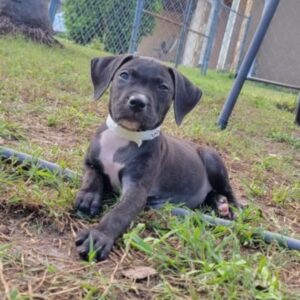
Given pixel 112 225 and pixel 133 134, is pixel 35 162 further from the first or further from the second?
pixel 112 225

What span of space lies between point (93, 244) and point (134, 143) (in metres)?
0.81

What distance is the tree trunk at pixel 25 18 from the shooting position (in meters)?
10.7

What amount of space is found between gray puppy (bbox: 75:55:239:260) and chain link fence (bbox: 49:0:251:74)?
8619 millimetres

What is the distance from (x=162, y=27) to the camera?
72.2 ft

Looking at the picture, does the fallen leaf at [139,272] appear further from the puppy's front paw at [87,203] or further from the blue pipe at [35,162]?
the blue pipe at [35,162]

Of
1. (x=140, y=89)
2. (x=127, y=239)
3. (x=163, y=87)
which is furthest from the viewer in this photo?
(x=163, y=87)

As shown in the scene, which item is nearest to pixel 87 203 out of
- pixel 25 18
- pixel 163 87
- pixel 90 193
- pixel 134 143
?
pixel 90 193

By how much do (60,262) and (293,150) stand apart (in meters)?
4.23

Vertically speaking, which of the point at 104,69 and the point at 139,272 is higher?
the point at 104,69

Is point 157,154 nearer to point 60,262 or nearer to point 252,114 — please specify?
point 60,262

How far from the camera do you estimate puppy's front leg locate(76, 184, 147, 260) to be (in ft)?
7.00

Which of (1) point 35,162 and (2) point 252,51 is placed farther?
(2) point 252,51

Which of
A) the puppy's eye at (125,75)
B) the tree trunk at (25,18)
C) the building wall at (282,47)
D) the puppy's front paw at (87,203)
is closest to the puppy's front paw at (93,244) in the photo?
the puppy's front paw at (87,203)

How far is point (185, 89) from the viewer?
3068mm
